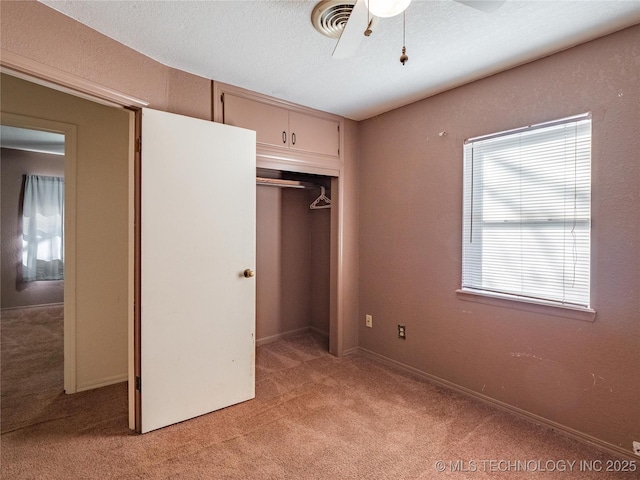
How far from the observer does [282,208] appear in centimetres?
381

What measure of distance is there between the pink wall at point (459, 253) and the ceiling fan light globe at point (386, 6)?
1.55 metres

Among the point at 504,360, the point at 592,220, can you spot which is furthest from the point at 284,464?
the point at 592,220

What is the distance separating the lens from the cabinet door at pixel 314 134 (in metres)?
2.95

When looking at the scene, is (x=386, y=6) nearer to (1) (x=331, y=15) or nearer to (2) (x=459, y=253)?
(1) (x=331, y=15)

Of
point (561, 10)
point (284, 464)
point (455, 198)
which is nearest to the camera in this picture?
point (561, 10)

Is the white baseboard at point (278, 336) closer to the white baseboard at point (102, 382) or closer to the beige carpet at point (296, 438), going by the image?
the beige carpet at point (296, 438)

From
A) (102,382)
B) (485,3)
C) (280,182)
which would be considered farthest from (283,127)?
(102,382)

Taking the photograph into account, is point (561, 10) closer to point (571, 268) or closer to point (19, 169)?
point (571, 268)

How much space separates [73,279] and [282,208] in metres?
2.05

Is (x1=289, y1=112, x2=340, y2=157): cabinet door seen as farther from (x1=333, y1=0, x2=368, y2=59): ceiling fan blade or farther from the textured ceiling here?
(x1=333, y1=0, x2=368, y2=59): ceiling fan blade

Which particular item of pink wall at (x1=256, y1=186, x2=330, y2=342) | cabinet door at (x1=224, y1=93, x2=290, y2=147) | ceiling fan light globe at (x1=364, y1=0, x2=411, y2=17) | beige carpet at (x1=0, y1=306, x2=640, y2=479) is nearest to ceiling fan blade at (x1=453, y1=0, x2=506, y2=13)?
ceiling fan light globe at (x1=364, y1=0, x2=411, y2=17)

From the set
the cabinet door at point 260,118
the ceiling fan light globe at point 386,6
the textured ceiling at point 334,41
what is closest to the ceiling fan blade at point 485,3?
the ceiling fan light globe at point 386,6

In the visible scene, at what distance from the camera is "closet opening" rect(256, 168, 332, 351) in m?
3.63

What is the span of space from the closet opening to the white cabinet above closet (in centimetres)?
39
